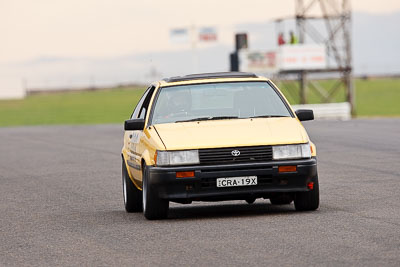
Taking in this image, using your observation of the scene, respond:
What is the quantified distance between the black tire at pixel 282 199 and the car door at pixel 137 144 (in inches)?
63.0

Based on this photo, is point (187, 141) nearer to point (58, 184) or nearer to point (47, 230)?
point (47, 230)

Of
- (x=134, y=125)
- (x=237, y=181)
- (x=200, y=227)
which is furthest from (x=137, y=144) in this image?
(x=200, y=227)

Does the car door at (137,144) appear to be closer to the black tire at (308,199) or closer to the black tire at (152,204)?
the black tire at (152,204)

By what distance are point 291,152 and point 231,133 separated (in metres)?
0.69

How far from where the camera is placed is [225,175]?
11.6m

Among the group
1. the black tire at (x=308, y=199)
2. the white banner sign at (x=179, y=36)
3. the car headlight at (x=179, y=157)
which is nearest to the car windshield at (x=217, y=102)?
the car headlight at (x=179, y=157)

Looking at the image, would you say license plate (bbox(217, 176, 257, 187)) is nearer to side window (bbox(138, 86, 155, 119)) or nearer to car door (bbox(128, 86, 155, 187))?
car door (bbox(128, 86, 155, 187))

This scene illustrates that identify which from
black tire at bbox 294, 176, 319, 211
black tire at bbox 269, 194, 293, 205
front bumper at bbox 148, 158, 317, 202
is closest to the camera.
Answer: front bumper at bbox 148, 158, 317, 202

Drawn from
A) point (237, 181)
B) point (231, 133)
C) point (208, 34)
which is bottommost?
point (208, 34)

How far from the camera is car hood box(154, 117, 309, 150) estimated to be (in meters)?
11.6

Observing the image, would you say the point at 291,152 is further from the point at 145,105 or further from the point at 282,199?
the point at 145,105

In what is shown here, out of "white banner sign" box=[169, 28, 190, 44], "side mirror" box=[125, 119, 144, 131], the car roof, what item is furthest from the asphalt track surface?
"white banner sign" box=[169, 28, 190, 44]

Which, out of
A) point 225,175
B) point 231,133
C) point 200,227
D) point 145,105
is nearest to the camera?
point 200,227

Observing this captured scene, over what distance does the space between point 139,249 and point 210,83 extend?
13.0 feet
